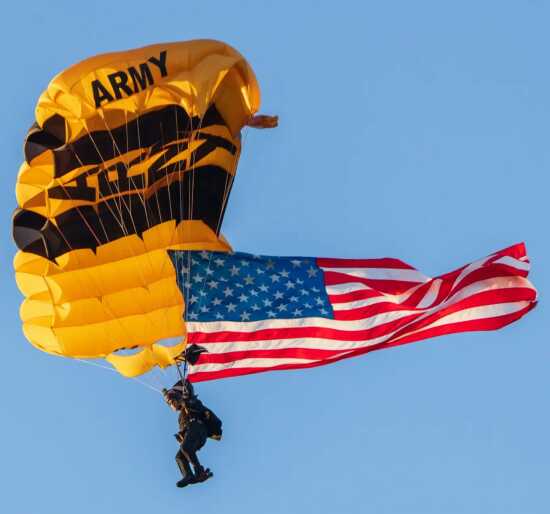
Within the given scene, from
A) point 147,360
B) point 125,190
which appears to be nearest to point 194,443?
point 147,360

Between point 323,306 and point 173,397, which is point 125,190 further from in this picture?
point 323,306

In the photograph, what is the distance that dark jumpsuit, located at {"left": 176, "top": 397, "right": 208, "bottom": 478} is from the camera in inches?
1051

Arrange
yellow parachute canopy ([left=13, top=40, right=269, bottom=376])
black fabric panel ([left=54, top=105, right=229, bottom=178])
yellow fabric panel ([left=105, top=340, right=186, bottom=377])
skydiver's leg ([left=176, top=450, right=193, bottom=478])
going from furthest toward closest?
yellow fabric panel ([left=105, top=340, right=186, bottom=377])
black fabric panel ([left=54, top=105, right=229, bottom=178])
yellow parachute canopy ([left=13, top=40, right=269, bottom=376])
skydiver's leg ([left=176, top=450, right=193, bottom=478])

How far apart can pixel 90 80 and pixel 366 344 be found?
517 centimetres

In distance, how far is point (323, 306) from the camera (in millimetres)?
28453

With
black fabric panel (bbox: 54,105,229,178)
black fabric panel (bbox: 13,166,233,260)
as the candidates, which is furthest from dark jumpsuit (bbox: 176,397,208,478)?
black fabric panel (bbox: 54,105,229,178)

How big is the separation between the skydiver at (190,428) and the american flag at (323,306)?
1.55 feet

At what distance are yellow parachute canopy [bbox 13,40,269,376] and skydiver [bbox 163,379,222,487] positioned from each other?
1413 mm

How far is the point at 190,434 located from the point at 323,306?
9.42 ft

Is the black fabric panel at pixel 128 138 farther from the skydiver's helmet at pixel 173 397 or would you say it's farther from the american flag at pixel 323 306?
the skydiver's helmet at pixel 173 397

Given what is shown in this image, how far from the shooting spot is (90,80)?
2650 cm

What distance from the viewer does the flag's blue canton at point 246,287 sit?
2827 cm

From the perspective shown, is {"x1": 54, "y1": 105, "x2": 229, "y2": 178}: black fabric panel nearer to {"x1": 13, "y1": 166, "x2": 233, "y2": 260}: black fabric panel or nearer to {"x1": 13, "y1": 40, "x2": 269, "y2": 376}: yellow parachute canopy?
{"x1": 13, "y1": 40, "x2": 269, "y2": 376}: yellow parachute canopy

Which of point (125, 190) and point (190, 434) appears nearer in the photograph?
point (190, 434)
